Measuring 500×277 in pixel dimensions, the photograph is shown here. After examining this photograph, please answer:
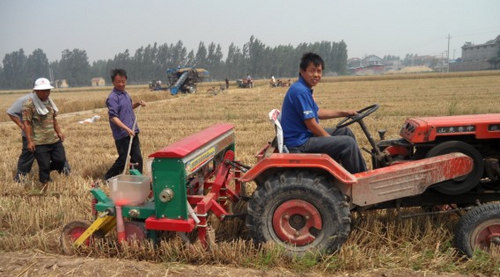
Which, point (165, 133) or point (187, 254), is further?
point (165, 133)

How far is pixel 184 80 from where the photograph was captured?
33.4 m

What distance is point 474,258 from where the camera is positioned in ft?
10.1

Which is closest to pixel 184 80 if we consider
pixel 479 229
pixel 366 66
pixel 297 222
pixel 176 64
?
pixel 297 222

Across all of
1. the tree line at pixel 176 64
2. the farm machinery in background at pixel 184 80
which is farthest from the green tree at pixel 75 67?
the farm machinery in background at pixel 184 80

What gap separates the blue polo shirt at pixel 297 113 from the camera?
138 inches

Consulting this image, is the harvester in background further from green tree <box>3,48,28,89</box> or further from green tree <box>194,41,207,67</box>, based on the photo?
green tree <box>3,48,28,89</box>

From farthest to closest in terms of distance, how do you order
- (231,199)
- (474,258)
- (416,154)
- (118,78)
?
(118,78) → (231,199) → (416,154) → (474,258)

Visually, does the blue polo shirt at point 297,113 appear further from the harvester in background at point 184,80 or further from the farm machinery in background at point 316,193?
the harvester in background at point 184,80

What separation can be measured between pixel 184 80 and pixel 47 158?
1118 inches

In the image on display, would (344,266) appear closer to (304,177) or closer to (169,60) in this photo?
(304,177)

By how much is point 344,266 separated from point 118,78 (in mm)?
3911

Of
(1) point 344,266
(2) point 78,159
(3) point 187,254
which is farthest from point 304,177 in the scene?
(2) point 78,159

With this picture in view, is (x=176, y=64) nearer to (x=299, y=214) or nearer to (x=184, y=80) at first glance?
(x=184, y=80)

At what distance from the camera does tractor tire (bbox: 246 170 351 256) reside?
10.3ft
